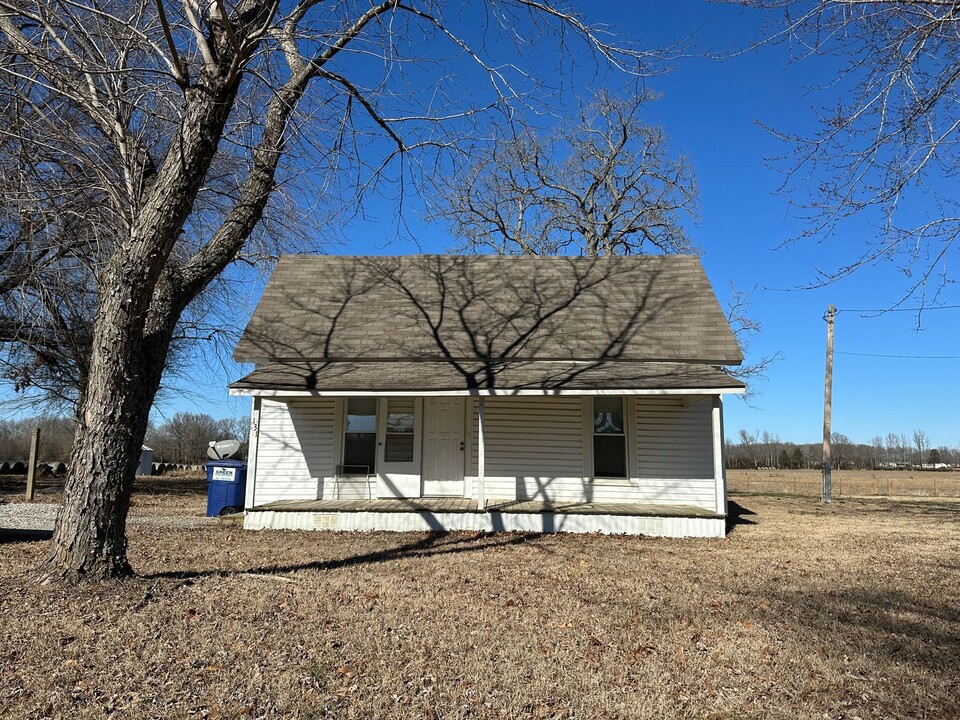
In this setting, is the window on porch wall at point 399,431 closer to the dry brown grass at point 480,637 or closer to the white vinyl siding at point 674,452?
the dry brown grass at point 480,637

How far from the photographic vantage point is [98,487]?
18.4 feet

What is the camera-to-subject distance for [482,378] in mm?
10992

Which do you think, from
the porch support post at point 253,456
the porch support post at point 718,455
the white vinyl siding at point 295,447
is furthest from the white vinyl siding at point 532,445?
the porch support post at point 253,456

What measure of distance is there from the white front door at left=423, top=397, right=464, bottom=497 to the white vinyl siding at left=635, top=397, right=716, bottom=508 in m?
3.41

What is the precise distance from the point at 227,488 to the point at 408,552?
5655mm

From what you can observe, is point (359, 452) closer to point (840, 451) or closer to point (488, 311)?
point (488, 311)

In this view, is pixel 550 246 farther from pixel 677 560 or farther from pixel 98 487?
pixel 98 487

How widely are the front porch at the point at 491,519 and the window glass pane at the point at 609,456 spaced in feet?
3.69

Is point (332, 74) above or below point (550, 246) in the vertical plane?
below

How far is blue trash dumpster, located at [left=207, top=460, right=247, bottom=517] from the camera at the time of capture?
12.6 metres

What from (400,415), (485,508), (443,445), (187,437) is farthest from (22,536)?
(187,437)

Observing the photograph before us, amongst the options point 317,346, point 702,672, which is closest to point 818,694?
point 702,672

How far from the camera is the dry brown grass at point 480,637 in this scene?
12.3 ft

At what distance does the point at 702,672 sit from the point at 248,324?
444 inches
